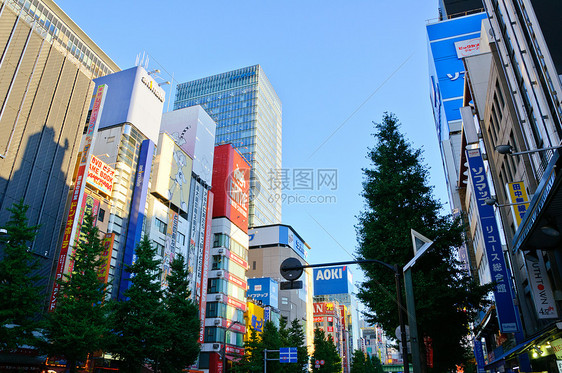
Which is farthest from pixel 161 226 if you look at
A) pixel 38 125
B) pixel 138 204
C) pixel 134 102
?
pixel 38 125

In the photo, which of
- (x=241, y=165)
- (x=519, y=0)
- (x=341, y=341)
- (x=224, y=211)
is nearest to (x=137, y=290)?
(x=519, y=0)

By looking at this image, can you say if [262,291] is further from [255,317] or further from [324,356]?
[324,356]

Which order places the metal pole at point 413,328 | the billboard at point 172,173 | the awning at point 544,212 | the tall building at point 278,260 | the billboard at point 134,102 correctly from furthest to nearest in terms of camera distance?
1. the tall building at point 278,260
2. the billboard at point 172,173
3. the billboard at point 134,102
4. the awning at point 544,212
5. the metal pole at point 413,328

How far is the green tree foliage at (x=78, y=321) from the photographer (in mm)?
19094

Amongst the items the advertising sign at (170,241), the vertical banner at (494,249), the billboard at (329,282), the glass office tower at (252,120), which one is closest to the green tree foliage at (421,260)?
the vertical banner at (494,249)

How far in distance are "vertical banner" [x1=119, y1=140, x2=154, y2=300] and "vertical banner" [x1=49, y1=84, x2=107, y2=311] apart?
6.72 meters

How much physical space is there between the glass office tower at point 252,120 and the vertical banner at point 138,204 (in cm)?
→ 6786

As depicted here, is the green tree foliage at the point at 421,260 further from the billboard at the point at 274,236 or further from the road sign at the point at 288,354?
the billboard at the point at 274,236

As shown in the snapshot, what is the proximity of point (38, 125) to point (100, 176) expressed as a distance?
6.92m

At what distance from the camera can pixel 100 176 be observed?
3475 cm

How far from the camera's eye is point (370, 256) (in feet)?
59.8

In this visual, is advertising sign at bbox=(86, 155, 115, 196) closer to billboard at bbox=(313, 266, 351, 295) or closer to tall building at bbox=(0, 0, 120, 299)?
tall building at bbox=(0, 0, 120, 299)

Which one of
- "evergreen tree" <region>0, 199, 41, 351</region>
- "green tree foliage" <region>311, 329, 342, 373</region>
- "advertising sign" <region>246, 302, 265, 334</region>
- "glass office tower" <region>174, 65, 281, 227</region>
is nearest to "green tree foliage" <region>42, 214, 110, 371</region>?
"evergreen tree" <region>0, 199, 41, 351</region>

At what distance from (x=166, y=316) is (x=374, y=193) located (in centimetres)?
1465
